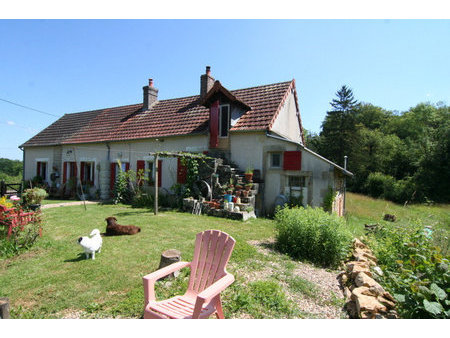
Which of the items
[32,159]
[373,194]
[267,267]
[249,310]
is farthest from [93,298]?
[373,194]

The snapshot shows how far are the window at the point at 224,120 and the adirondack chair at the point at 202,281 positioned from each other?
9.30 metres

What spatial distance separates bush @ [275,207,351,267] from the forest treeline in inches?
663

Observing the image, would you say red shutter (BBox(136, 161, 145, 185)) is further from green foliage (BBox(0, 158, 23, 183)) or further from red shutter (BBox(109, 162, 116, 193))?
green foliage (BBox(0, 158, 23, 183))

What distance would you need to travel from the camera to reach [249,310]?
122 inches

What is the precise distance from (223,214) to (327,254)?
4.84 metres

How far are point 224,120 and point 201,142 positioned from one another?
162 cm

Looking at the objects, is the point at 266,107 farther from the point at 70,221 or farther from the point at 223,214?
the point at 70,221

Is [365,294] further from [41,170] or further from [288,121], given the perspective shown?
[41,170]

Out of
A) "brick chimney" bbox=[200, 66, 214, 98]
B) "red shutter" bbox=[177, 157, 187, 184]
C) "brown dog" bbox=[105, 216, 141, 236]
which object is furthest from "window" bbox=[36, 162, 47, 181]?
"brown dog" bbox=[105, 216, 141, 236]

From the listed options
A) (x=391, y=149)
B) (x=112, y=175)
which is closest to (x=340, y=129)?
(x=391, y=149)

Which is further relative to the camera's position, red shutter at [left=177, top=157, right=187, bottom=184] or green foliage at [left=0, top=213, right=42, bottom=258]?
red shutter at [left=177, top=157, right=187, bottom=184]

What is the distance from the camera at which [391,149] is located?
2955 centimetres

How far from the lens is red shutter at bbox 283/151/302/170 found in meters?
10.1

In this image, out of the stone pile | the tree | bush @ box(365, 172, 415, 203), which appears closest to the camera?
the stone pile
